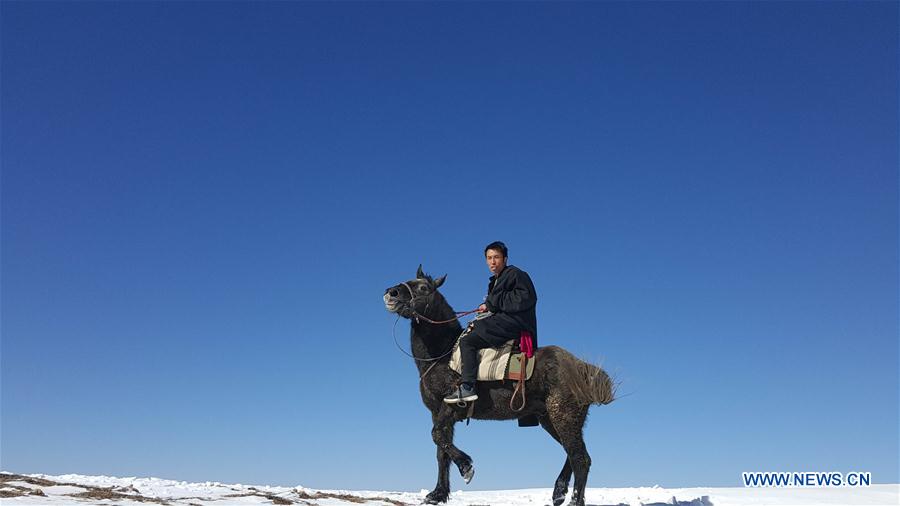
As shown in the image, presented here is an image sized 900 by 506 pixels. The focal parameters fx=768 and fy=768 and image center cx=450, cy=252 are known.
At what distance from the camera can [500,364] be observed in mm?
10883

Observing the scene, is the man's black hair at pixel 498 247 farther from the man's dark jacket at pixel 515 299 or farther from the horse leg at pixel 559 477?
the horse leg at pixel 559 477

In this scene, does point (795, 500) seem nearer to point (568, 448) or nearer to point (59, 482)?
point (568, 448)

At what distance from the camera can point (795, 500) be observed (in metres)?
12.5

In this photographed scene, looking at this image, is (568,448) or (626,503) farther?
(626,503)

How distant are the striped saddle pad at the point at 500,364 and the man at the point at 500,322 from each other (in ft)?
0.30

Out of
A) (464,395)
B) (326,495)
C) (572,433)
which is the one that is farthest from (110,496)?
(572,433)

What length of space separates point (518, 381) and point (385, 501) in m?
2.56

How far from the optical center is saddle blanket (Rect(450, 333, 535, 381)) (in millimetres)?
10852

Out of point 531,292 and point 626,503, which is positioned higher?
point 531,292

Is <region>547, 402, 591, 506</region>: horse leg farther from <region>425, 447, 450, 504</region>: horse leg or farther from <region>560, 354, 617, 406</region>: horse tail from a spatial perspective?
<region>425, 447, 450, 504</region>: horse leg

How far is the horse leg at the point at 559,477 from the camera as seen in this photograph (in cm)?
1105

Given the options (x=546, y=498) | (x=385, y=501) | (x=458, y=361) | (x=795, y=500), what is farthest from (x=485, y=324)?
(x=795, y=500)

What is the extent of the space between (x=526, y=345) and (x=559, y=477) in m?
2.04

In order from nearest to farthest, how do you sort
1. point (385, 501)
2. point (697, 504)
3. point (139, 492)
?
point (139, 492)
point (385, 501)
point (697, 504)
